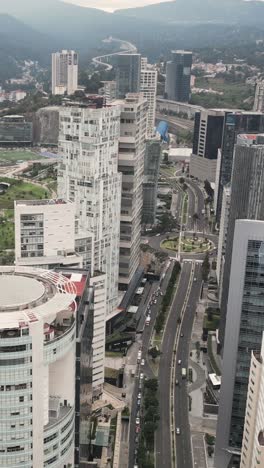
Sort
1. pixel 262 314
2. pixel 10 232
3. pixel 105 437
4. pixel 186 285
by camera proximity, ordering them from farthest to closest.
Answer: pixel 10 232
pixel 186 285
pixel 105 437
pixel 262 314

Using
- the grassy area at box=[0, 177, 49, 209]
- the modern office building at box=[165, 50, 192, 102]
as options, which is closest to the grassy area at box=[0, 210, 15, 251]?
the grassy area at box=[0, 177, 49, 209]

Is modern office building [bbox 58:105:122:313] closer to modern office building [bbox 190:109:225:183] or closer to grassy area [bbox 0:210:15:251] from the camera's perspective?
grassy area [bbox 0:210:15:251]

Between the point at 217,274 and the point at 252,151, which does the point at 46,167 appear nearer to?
the point at 217,274

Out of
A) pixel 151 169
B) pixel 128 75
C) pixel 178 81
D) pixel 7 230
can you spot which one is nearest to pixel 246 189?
pixel 151 169

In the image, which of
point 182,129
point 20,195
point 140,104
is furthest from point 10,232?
point 182,129

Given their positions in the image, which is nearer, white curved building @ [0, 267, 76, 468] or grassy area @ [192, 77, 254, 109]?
white curved building @ [0, 267, 76, 468]

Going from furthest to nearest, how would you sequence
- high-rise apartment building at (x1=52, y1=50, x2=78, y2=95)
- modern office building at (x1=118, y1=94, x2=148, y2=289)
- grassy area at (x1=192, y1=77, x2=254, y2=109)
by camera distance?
high-rise apartment building at (x1=52, y1=50, x2=78, y2=95), grassy area at (x1=192, y1=77, x2=254, y2=109), modern office building at (x1=118, y1=94, x2=148, y2=289)

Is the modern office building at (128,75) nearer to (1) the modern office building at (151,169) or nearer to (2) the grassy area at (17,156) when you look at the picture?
(2) the grassy area at (17,156)

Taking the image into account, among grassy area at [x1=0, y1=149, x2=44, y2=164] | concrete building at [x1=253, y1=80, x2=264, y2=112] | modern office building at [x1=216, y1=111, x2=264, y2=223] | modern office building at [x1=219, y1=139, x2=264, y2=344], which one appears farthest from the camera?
grassy area at [x1=0, y1=149, x2=44, y2=164]
